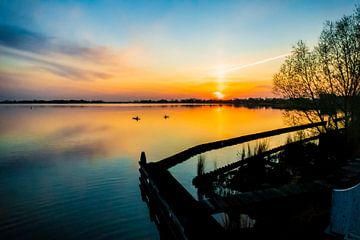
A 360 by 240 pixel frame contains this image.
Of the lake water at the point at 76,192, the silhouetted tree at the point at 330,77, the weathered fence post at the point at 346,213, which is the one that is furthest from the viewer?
the silhouetted tree at the point at 330,77

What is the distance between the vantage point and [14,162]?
22.2 m

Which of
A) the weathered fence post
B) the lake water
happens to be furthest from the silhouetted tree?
the weathered fence post

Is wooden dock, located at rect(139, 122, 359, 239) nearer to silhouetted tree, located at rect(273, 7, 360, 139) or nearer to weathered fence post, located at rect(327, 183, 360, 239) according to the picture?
weathered fence post, located at rect(327, 183, 360, 239)

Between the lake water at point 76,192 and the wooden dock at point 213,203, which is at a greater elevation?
the wooden dock at point 213,203

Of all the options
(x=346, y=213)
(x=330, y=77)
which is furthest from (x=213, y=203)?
(x=330, y=77)

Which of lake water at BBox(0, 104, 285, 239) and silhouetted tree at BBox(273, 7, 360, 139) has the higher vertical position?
silhouetted tree at BBox(273, 7, 360, 139)

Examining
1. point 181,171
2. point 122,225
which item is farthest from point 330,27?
point 122,225

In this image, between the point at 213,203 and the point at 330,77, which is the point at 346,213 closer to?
the point at 213,203

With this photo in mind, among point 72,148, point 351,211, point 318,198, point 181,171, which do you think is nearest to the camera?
point 351,211

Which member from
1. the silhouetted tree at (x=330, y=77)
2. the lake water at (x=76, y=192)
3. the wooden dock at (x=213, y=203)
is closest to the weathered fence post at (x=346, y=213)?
the wooden dock at (x=213, y=203)

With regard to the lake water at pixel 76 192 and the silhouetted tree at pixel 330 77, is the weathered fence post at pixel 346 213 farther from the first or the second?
the silhouetted tree at pixel 330 77

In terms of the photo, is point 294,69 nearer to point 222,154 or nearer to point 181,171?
point 222,154

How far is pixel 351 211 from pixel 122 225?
378 inches

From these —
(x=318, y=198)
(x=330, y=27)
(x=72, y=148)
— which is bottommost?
(x=72, y=148)
